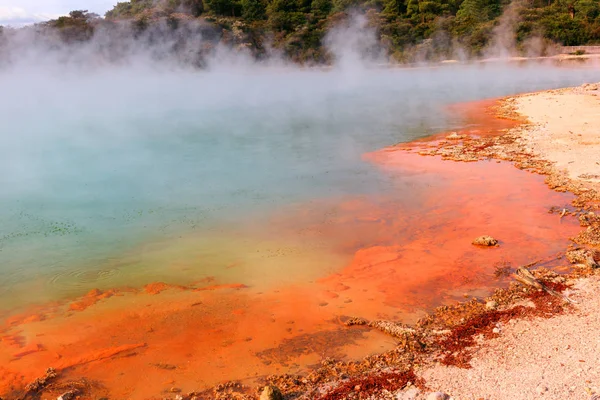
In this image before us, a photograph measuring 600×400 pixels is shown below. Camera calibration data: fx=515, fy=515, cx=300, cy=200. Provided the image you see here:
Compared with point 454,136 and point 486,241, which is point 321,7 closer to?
point 454,136

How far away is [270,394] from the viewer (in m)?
3.03

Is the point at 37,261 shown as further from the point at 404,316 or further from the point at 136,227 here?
the point at 404,316

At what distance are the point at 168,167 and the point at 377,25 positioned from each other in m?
32.6

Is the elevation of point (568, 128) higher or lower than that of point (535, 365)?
higher

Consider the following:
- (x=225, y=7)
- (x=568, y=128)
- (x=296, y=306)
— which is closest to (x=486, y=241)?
(x=296, y=306)

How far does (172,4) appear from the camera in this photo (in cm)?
4091

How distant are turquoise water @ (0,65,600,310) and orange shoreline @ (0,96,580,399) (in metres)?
0.56

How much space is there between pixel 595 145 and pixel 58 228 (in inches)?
330

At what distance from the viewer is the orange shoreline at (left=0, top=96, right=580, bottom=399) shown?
3592 mm

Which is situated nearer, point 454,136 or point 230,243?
point 230,243

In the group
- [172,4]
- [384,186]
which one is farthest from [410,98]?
[172,4]

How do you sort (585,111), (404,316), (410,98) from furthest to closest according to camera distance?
(410,98), (585,111), (404,316)

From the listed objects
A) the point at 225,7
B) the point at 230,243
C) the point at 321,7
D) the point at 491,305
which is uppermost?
the point at 225,7

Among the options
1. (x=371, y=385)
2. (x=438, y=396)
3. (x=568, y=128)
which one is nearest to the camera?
(x=438, y=396)
